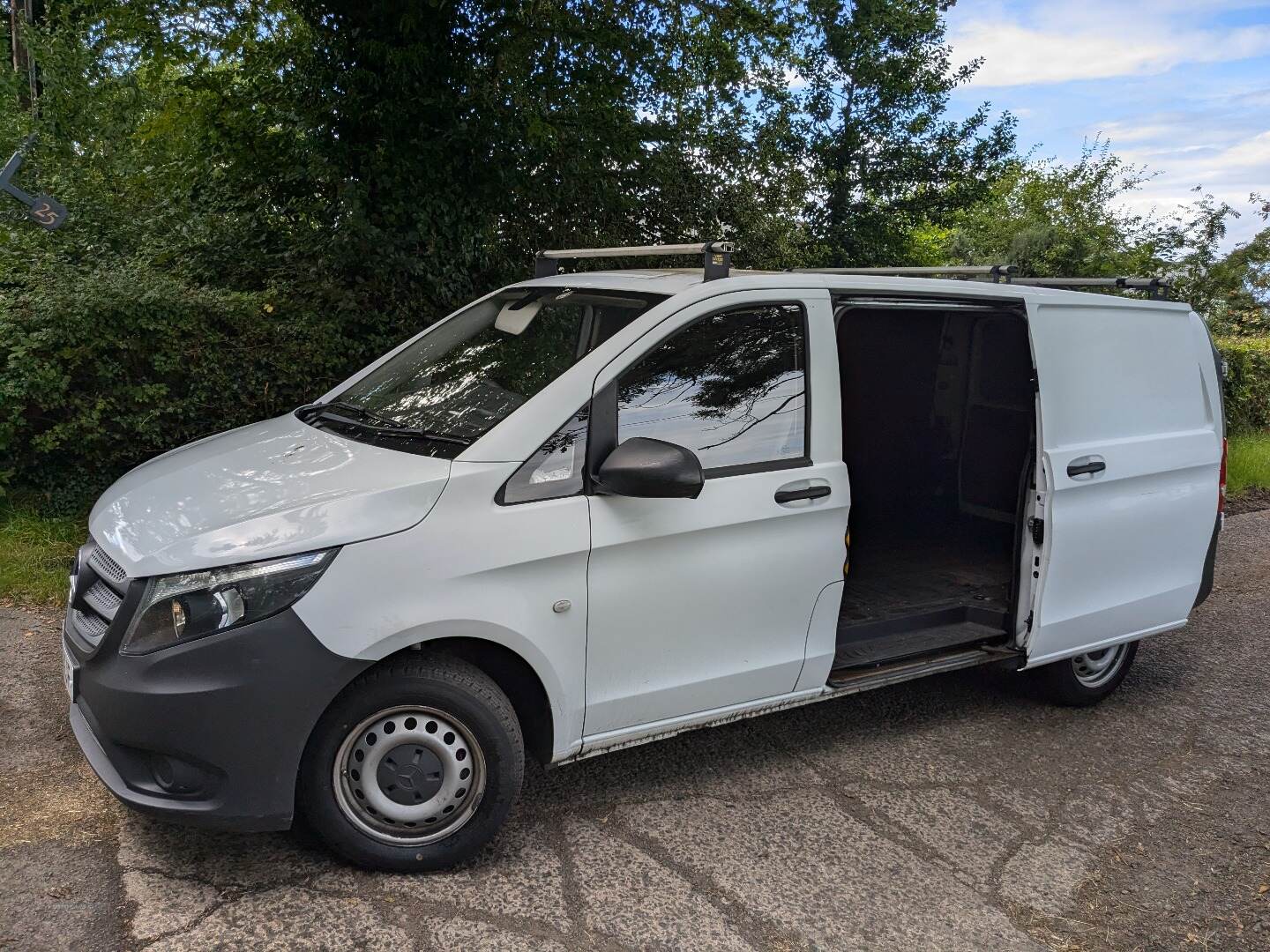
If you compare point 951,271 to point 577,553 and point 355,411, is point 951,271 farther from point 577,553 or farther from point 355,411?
point 355,411

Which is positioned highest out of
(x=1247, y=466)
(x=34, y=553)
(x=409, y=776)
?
(x=409, y=776)

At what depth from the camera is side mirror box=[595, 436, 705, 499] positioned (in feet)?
11.5

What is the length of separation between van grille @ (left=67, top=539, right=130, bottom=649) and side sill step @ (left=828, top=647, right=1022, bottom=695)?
257 cm

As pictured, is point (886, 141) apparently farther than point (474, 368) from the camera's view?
Yes

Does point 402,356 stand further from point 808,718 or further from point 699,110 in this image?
point 699,110

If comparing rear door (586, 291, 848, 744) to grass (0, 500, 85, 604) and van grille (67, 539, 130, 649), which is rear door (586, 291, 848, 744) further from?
grass (0, 500, 85, 604)

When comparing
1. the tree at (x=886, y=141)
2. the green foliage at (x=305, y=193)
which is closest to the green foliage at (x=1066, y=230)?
the tree at (x=886, y=141)

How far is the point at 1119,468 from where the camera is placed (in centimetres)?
497

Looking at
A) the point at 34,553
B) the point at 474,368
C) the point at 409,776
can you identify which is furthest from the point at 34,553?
the point at 409,776

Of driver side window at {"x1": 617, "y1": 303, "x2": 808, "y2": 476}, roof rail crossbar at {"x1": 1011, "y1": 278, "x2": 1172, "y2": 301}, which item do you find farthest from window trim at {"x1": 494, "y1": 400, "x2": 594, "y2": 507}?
roof rail crossbar at {"x1": 1011, "y1": 278, "x2": 1172, "y2": 301}

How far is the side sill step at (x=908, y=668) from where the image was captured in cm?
439

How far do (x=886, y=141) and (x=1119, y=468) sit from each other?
42.7ft

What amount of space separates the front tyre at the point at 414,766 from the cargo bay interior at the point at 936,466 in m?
2.09

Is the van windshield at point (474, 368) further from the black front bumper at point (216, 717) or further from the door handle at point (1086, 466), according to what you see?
the door handle at point (1086, 466)
